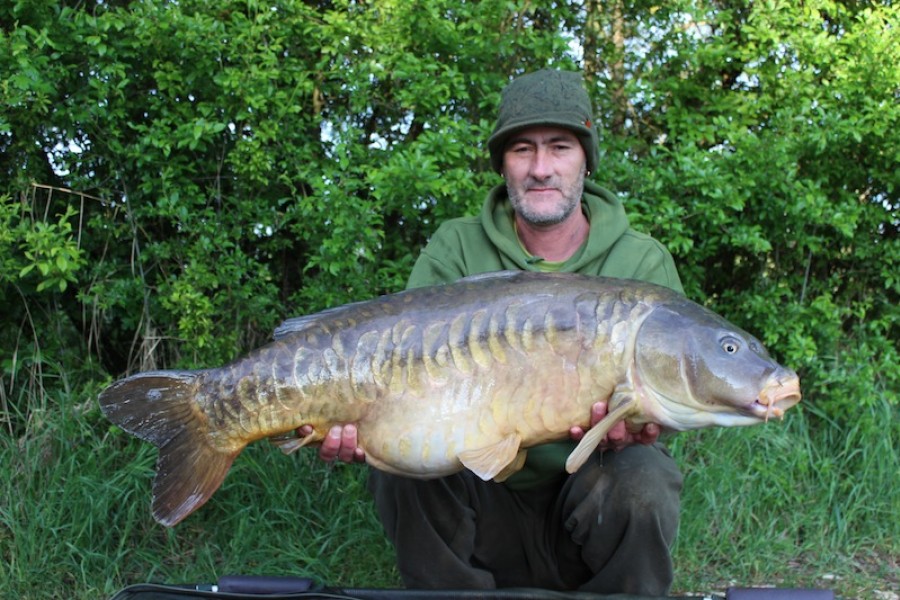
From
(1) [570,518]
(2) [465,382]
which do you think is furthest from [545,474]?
(2) [465,382]

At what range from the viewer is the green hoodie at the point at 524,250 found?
216cm

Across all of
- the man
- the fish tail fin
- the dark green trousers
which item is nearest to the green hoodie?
the man

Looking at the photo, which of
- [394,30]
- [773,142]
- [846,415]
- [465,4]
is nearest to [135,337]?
[394,30]

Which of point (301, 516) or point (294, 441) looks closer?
point (294, 441)

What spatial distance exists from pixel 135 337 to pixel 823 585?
2089 millimetres

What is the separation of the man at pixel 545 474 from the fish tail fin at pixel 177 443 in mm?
219

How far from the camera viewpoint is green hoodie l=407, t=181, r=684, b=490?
2.16 metres

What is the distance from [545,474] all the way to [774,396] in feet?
2.04

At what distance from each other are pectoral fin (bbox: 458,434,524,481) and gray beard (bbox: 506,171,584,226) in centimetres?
66

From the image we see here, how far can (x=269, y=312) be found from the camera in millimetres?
2922

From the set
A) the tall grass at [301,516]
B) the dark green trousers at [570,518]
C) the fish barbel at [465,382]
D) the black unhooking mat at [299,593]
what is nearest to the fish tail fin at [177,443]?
the fish barbel at [465,382]

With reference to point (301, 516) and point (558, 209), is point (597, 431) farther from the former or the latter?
point (301, 516)

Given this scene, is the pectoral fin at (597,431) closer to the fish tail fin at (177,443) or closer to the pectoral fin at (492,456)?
the pectoral fin at (492,456)

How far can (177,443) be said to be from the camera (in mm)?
1709
